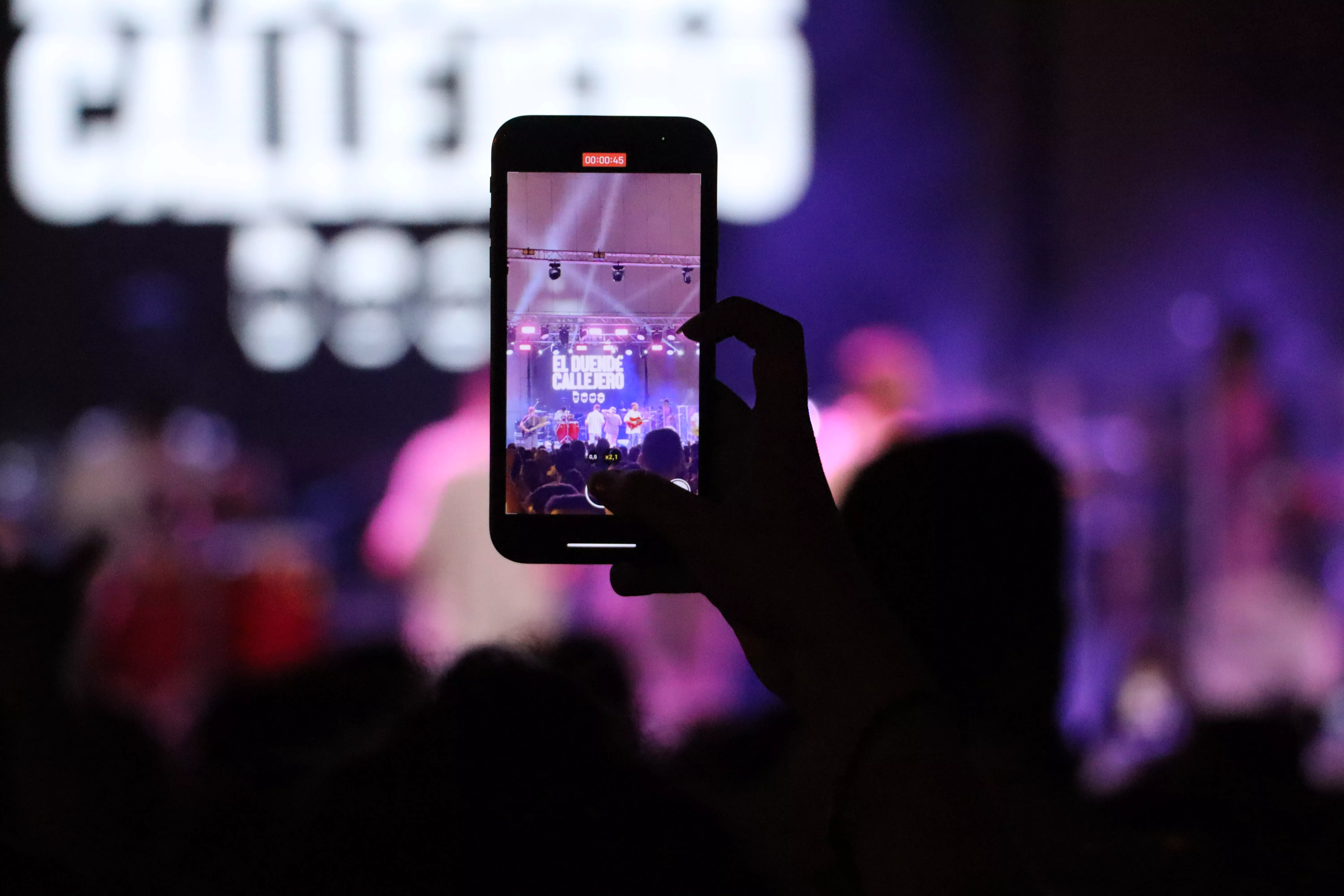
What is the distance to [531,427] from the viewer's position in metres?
0.86

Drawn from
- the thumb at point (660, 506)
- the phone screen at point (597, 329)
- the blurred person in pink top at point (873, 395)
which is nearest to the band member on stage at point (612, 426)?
the phone screen at point (597, 329)

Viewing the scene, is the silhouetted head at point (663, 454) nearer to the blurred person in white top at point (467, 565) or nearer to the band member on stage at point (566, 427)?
the band member on stage at point (566, 427)

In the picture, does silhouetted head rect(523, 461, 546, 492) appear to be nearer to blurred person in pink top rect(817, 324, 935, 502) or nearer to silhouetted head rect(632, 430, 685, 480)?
silhouetted head rect(632, 430, 685, 480)

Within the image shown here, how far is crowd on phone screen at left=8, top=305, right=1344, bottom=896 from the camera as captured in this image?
0.58 metres

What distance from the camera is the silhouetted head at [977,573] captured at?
1.20m

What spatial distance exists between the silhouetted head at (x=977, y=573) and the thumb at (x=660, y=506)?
0.60 meters

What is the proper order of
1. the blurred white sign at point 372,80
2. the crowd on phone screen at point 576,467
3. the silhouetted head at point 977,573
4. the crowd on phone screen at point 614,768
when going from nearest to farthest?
the crowd on phone screen at point 614,768
the crowd on phone screen at point 576,467
the silhouetted head at point 977,573
the blurred white sign at point 372,80

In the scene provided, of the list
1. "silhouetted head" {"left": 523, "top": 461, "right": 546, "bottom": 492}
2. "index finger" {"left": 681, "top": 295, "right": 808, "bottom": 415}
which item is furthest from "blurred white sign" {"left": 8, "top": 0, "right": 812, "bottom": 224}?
"index finger" {"left": 681, "top": 295, "right": 808, "bottom": 415}

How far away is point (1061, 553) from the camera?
1.25 m

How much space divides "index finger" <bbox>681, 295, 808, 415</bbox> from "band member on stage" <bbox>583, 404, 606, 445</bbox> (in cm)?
19

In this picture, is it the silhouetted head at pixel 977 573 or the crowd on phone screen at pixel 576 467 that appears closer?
the crowd on phone screen at pixel 576 467

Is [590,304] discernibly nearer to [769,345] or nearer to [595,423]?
[595,423]

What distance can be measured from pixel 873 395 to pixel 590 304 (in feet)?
8.98

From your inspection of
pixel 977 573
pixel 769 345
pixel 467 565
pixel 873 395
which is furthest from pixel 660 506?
pixel 873 395
